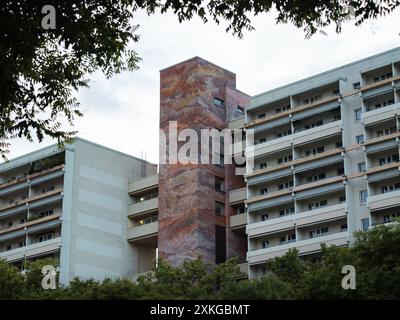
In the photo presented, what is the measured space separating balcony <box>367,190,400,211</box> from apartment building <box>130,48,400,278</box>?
0.07 metres

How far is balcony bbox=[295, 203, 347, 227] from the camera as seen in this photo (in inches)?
2603

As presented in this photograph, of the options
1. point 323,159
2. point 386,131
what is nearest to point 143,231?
point 323,159

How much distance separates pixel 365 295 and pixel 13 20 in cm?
3086

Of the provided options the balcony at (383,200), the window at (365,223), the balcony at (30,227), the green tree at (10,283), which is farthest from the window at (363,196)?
the balcony at (30,227)

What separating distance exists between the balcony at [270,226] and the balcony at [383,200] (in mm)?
7296

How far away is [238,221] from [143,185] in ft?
36.7

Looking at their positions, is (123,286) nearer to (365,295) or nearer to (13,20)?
(365,295)

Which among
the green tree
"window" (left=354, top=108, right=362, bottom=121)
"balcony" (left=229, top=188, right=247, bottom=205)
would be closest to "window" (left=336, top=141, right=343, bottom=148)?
"window" (left=354, top=108, right=362, bottom=121)

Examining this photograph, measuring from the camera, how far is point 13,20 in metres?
14.4

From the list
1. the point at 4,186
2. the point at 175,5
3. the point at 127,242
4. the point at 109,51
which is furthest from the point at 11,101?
the point at 4,186

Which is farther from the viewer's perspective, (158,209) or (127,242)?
(127,242)

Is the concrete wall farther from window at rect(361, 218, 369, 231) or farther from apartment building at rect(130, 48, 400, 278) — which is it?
window at rect(361, 218, 369, 231)

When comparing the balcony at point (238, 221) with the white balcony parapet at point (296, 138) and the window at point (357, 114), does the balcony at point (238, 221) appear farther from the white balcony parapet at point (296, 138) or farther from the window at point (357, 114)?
the window at point (357, 114)
